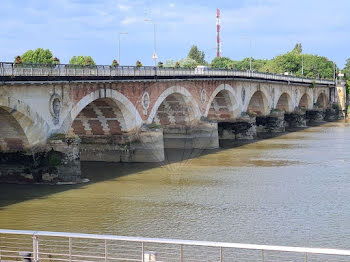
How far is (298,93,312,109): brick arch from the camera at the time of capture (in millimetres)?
101562

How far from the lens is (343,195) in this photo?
3322cm

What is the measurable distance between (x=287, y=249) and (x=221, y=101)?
57667 mm

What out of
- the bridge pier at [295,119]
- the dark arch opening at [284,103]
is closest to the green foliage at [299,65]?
the dark arch opening at [284,103]

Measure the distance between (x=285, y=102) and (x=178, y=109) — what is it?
37.3 meters

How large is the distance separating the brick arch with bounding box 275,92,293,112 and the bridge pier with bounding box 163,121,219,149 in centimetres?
3412

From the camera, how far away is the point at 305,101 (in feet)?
337

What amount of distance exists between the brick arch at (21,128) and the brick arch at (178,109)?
2156cm

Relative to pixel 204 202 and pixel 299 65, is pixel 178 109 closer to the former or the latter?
pixel 204 202

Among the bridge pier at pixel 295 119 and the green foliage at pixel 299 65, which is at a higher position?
the green foliage at pixel 299 65

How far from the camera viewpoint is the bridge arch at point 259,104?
260 feet

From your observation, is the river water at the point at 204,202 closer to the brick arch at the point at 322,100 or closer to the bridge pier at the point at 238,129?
the bridge pier at the point at 238,129

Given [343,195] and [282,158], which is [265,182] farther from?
[282,158]

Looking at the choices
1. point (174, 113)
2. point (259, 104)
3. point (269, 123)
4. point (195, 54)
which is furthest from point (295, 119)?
point (195, 54)

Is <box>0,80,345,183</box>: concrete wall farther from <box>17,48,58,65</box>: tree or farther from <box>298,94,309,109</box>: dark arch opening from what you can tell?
<box>17,48,58,65</box>: tree
